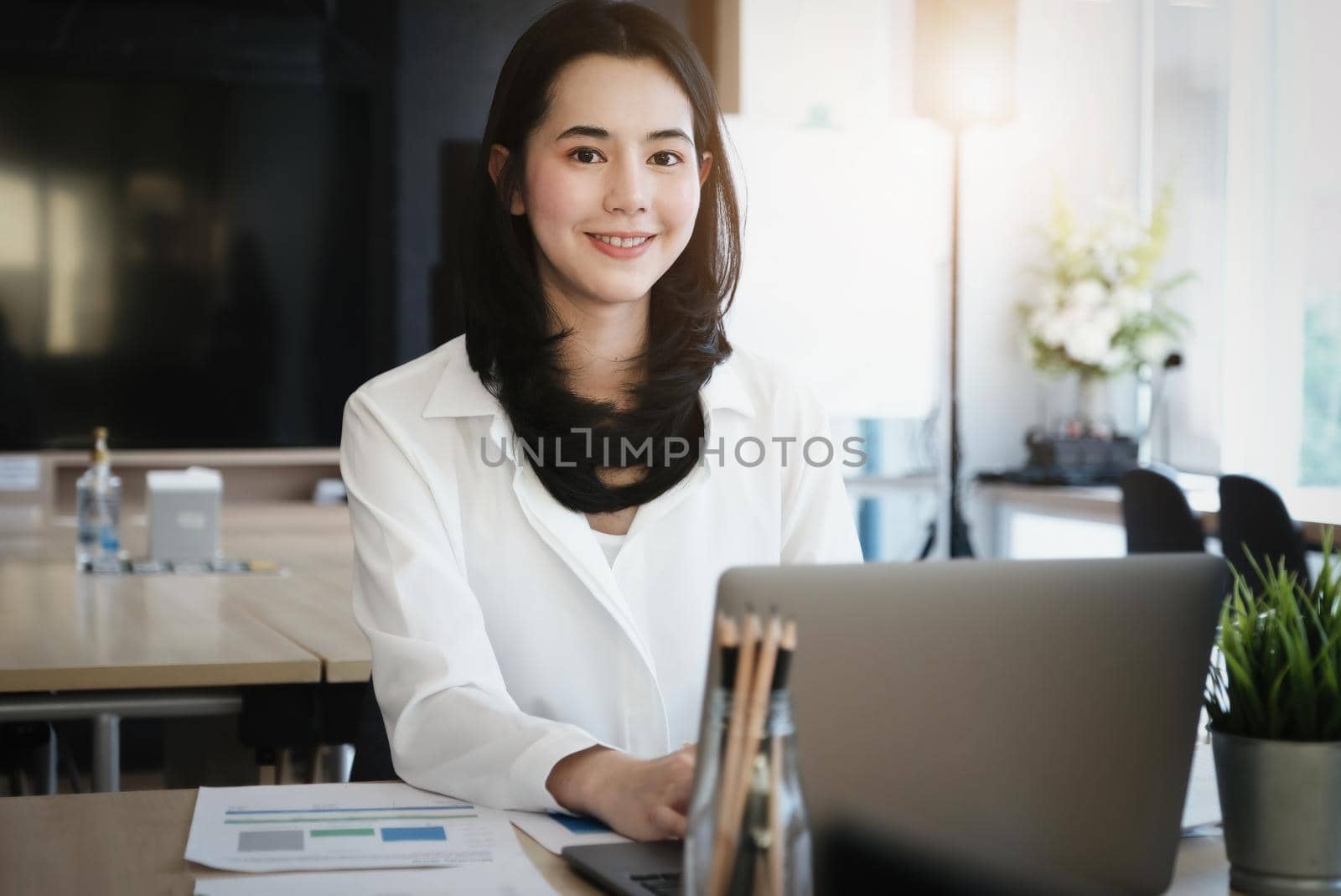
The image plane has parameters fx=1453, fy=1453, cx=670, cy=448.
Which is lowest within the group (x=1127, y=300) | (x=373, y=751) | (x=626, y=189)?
(x=373, y=751)

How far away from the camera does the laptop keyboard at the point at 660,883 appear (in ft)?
2.72

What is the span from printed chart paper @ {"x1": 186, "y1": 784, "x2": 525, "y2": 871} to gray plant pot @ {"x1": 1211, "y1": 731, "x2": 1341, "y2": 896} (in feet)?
1.45

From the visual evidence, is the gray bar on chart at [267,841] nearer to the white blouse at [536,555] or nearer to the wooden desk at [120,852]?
the wooden desk at [120,852]

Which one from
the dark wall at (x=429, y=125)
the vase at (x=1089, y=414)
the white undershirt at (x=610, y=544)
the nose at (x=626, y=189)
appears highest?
the dark wall at (x=429, y=125)

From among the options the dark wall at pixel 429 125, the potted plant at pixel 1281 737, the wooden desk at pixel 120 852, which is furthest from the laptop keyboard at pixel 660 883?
the dark wall at pixel 429 125

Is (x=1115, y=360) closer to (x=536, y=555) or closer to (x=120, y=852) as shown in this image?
(x=536, y=555)

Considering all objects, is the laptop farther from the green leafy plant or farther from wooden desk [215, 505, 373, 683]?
wooden desk [215, 505, 373, 683]

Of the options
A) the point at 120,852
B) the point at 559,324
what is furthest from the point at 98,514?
the point at 120,852

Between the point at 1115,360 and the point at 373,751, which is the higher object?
the point at 1115,360

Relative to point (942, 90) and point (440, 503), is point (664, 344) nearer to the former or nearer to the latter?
point (440, 503)

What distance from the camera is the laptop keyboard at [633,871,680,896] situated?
83 centimetres

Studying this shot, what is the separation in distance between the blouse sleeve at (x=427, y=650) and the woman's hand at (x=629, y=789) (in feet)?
0.05

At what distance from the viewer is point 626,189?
1.42 meters

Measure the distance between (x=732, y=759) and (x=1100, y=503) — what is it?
11.6 ft
